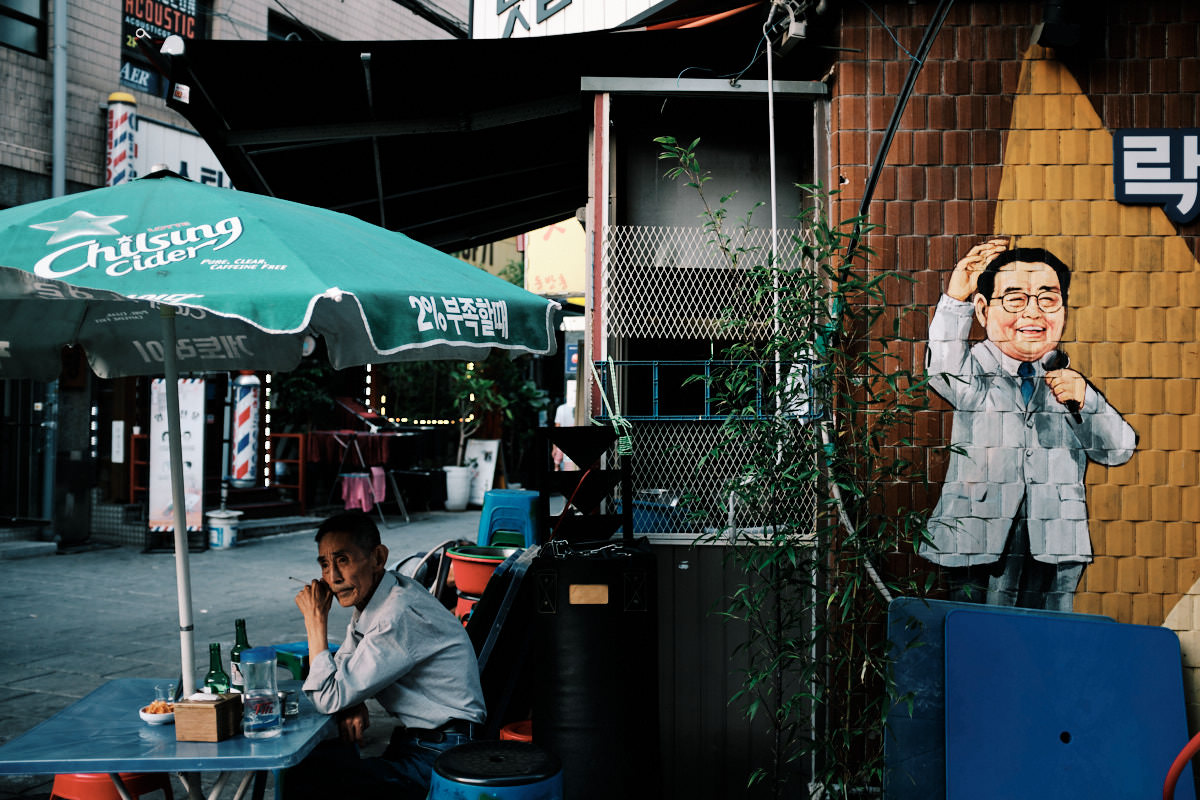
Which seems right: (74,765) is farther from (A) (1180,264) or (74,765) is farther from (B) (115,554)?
(B) (115,554)

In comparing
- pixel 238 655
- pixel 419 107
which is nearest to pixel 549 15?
pixel 419 107

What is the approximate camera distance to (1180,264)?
191 inches

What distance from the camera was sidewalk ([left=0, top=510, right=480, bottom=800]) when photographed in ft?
21.2

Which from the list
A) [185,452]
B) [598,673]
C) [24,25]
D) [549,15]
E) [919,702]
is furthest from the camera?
[24,25]

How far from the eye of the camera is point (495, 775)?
3.04 m

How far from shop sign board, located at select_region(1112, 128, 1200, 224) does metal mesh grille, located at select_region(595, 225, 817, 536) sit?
169 cm

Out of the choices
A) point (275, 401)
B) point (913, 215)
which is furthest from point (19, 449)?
point (913, 215)

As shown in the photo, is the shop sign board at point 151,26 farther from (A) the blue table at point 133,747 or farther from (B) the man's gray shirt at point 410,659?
(A) the blue table at point 133,747

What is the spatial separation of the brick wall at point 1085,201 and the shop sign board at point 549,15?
2.69m

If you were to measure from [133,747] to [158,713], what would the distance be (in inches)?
10.2

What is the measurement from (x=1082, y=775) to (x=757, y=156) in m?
3.86

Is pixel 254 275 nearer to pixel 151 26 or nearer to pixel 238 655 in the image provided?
pixel 238 655

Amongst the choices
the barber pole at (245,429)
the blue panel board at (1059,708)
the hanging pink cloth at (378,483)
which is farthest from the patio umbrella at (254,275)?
Result: the hanging pink cloth at (378,483)

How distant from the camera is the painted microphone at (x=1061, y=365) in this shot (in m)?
4.85
